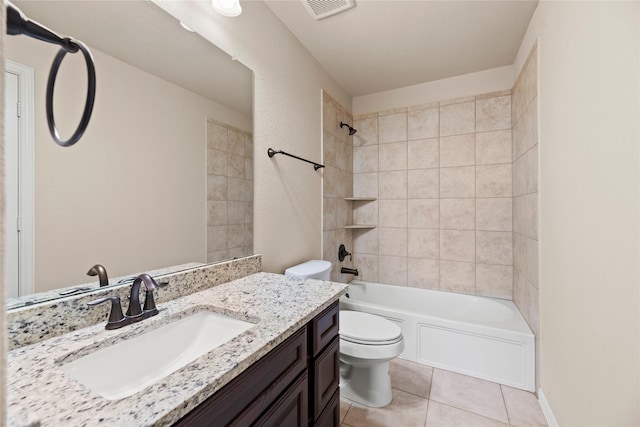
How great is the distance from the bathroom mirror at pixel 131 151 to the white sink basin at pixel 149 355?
0.85 feet

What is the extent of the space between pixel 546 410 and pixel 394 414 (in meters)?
0.87

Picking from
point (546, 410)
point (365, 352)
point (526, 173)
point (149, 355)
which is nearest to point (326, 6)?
point (526, 173)

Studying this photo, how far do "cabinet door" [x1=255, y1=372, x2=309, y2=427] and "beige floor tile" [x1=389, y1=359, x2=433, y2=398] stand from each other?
1.18m

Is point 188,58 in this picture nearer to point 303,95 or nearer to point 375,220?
point 303,95

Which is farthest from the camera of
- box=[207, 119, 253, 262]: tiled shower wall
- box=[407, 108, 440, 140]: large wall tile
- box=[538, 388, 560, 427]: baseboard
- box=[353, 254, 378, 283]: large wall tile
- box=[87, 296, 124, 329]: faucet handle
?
box=[353, 254, 378, 283]: large wall tile

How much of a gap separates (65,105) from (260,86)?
1.02 metres

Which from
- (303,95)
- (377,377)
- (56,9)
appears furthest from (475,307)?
(56,9)

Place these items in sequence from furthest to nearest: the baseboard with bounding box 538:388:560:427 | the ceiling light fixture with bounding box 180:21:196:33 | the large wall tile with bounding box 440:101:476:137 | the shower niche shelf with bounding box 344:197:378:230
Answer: the shower niche shelf with bounding box 344:197:378:230
the large wall tile with bounding box 440:101:476:137
the baseboard with bounding box 538:388:560:427
the ceiling light fixture with bounding box 180:21:196:33

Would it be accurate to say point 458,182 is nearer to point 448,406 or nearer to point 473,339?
point 473,339

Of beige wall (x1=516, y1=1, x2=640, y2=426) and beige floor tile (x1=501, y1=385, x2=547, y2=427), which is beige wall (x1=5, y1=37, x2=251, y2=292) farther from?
beige floor tile (x1=501, y1=385, x2=547, y2=427)

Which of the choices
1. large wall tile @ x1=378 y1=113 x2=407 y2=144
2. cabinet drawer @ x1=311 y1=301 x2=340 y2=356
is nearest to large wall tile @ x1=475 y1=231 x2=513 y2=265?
large wall tile @ x1=378 y1=113 x2=407 y2=144

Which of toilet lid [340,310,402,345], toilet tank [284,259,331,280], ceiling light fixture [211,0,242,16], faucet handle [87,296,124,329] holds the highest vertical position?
ceiling light fixture [211,0,242,16]

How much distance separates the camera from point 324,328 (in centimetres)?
108

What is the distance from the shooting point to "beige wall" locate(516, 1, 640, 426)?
0.80m
